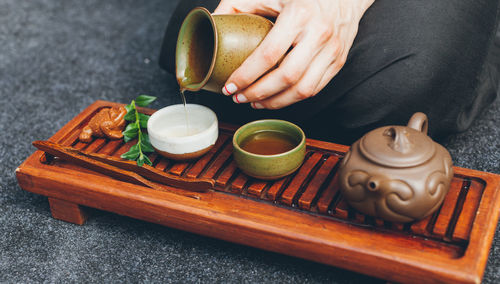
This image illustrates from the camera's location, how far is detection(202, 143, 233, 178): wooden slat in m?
1.00

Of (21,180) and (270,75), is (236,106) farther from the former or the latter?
(21,180)

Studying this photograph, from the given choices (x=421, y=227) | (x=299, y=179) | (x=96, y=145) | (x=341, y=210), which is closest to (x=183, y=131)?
(x=96, y=145)

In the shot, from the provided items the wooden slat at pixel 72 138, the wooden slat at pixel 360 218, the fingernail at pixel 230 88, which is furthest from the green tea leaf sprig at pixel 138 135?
the wooden slat at pixel 360 218

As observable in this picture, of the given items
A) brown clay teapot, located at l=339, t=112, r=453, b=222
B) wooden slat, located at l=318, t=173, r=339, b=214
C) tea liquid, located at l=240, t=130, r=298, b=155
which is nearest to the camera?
brown clay teapot, located at l=339, t=112, r=453, b=222

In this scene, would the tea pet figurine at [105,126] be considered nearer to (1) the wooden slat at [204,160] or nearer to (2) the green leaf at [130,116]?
(2) the green leaf at [130,116]

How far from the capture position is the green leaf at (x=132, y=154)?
3.36 feet

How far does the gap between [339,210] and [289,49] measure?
33cm

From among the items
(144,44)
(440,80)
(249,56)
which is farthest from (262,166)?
(144,44)

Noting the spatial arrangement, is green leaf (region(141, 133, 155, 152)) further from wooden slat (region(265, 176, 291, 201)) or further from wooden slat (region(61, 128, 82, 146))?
wooden slat (region(265, 176, 291, 201))

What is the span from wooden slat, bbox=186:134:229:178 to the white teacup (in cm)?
2

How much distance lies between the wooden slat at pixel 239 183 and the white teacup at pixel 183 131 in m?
0.10

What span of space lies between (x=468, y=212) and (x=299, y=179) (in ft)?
1.01

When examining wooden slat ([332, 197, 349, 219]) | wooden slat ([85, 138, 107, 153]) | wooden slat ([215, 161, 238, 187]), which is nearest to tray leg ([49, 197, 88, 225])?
wooden slat ([85, 138, 107, 153])

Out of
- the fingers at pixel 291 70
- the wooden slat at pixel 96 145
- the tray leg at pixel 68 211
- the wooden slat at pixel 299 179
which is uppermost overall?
the fingers at pixel 291 70
